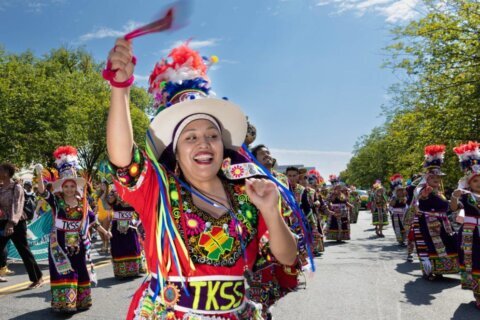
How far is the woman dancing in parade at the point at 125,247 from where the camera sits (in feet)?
28.7

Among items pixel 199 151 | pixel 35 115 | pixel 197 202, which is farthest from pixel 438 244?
pixel 35 115

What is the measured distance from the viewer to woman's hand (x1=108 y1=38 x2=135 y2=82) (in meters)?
1.94

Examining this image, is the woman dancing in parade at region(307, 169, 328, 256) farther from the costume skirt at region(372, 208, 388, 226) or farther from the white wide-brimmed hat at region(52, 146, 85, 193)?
the white wide-brimmed hat at region(52, 146, 85, 193)

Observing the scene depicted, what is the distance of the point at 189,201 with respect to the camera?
237 cm

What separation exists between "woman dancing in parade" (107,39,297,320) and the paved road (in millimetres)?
2994

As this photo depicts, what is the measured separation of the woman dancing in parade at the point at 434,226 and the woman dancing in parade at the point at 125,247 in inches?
216

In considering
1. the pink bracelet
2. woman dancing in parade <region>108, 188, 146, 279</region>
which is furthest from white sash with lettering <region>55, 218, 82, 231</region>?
the pink bracelet

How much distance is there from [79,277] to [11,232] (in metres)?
2.52

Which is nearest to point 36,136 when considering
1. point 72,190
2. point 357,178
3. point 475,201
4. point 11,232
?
point 11,232

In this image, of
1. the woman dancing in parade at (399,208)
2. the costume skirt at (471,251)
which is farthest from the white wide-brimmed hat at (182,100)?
the woman dancing in parade at (399,208)

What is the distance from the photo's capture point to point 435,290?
7617 millimetres

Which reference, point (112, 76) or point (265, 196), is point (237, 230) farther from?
point (112, 76)

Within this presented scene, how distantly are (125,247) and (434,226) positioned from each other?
19.4 ft

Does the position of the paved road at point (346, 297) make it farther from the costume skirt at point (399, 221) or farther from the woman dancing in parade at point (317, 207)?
→ the costume skirt at point (399, 221)
